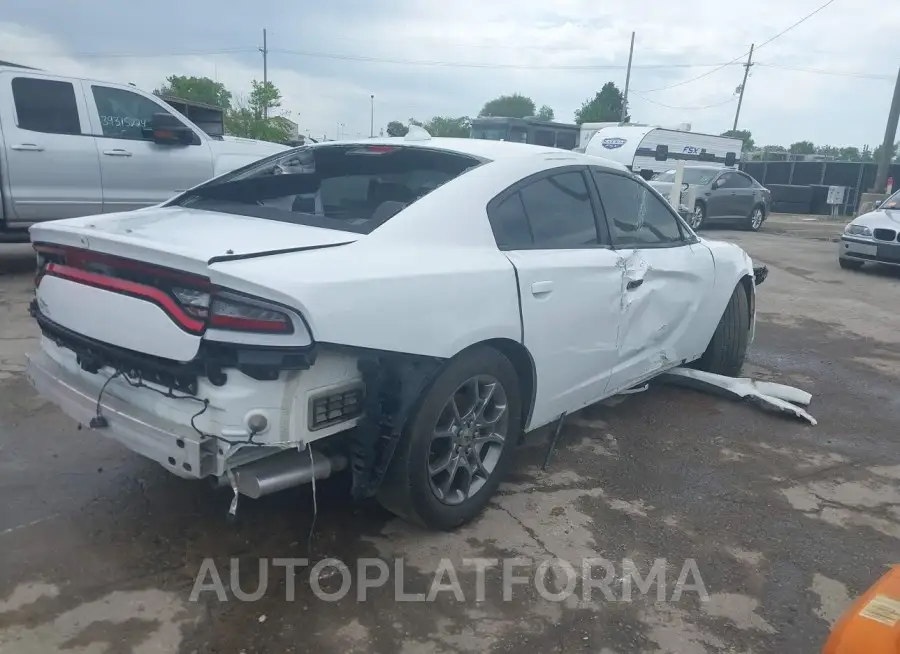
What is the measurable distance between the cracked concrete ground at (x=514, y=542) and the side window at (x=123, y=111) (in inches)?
138

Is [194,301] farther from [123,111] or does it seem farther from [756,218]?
[756,218]

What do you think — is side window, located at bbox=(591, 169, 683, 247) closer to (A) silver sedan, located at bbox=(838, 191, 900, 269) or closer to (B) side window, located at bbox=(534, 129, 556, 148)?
(A) silver sedan, located at bbox=(838, 191, 900, 269)

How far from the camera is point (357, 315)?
244 centimetres

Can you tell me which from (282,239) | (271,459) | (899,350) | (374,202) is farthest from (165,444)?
(899,350)

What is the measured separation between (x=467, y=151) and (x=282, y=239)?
1.11m

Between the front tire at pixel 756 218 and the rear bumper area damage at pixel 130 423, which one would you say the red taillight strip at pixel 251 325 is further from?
the front tire at pixel 756 218

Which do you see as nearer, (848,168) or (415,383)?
(415,383)

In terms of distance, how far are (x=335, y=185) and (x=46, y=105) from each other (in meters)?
4.90

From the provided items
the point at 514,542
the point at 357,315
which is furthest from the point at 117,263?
the point at 514,542

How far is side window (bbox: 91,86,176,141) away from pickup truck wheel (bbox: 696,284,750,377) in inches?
227

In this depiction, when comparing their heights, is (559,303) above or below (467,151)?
below

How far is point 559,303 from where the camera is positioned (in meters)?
3.31

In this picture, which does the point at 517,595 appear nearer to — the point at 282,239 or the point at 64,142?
the point at 282,239

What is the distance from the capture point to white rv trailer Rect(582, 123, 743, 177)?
64.7 ft
